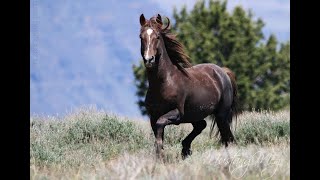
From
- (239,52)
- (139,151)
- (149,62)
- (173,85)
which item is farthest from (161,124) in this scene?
(239,52)

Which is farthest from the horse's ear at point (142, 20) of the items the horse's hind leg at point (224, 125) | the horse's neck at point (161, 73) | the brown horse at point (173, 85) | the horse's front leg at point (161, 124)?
the horse's hind leg at point (224, 125)

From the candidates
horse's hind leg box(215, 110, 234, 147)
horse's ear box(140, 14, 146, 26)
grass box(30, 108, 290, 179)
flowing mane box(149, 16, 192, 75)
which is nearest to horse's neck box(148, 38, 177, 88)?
flowing mane box(149, 16, 192, 75)

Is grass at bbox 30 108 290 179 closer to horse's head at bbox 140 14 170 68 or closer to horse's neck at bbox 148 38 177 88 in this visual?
horse's neck at bbox 148 38 177 88

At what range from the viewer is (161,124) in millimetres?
8562

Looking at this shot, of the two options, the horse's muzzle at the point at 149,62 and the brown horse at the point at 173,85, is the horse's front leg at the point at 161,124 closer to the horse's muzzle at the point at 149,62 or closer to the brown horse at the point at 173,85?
the brown horse at the point at 173,85

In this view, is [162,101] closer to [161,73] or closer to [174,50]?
[161,73]

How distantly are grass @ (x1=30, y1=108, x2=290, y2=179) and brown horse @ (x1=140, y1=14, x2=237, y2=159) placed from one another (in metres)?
0.59

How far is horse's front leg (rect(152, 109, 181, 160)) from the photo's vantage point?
848cm

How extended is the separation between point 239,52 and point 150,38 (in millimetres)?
21852
